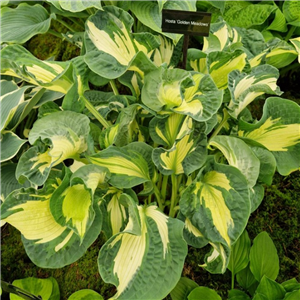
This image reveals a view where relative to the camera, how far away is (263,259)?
1033 millimetres

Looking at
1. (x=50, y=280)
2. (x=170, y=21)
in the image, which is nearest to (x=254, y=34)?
(x=170, y=21)

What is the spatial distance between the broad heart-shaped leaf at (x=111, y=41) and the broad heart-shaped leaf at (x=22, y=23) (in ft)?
0.89

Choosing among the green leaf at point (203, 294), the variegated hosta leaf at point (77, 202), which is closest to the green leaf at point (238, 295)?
the green leaf at point (203, 294)

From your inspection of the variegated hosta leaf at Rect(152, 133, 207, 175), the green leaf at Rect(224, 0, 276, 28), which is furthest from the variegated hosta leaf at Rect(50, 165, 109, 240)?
the green leaf at Rect(224, 0, 276, 28)

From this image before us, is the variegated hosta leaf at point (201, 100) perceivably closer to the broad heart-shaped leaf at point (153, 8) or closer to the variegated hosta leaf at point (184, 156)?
the variegated hosta leaf at point (184, 156)

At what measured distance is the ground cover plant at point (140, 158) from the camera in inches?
32.1

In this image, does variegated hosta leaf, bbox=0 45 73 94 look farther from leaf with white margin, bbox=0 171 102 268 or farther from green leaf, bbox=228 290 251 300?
green leaf, bbox=228 290 251 300

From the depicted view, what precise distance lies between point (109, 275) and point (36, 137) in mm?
349

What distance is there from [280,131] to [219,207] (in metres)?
0.29

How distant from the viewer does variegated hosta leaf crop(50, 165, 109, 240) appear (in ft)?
2.58

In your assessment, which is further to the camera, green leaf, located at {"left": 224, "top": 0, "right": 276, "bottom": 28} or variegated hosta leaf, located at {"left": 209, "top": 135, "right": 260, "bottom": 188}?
green leaf, located at {"left": 224, "top": 0, "right": 276, "bottom": 28}

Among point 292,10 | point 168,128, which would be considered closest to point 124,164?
point 168,128

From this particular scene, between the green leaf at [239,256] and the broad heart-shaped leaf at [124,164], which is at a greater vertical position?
the broad heart-shaped leaf at [124,164]

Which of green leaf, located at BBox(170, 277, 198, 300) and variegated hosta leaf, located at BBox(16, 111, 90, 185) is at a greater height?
variegated hosta leaf, located at BBox(16, 111, 90, 185)
